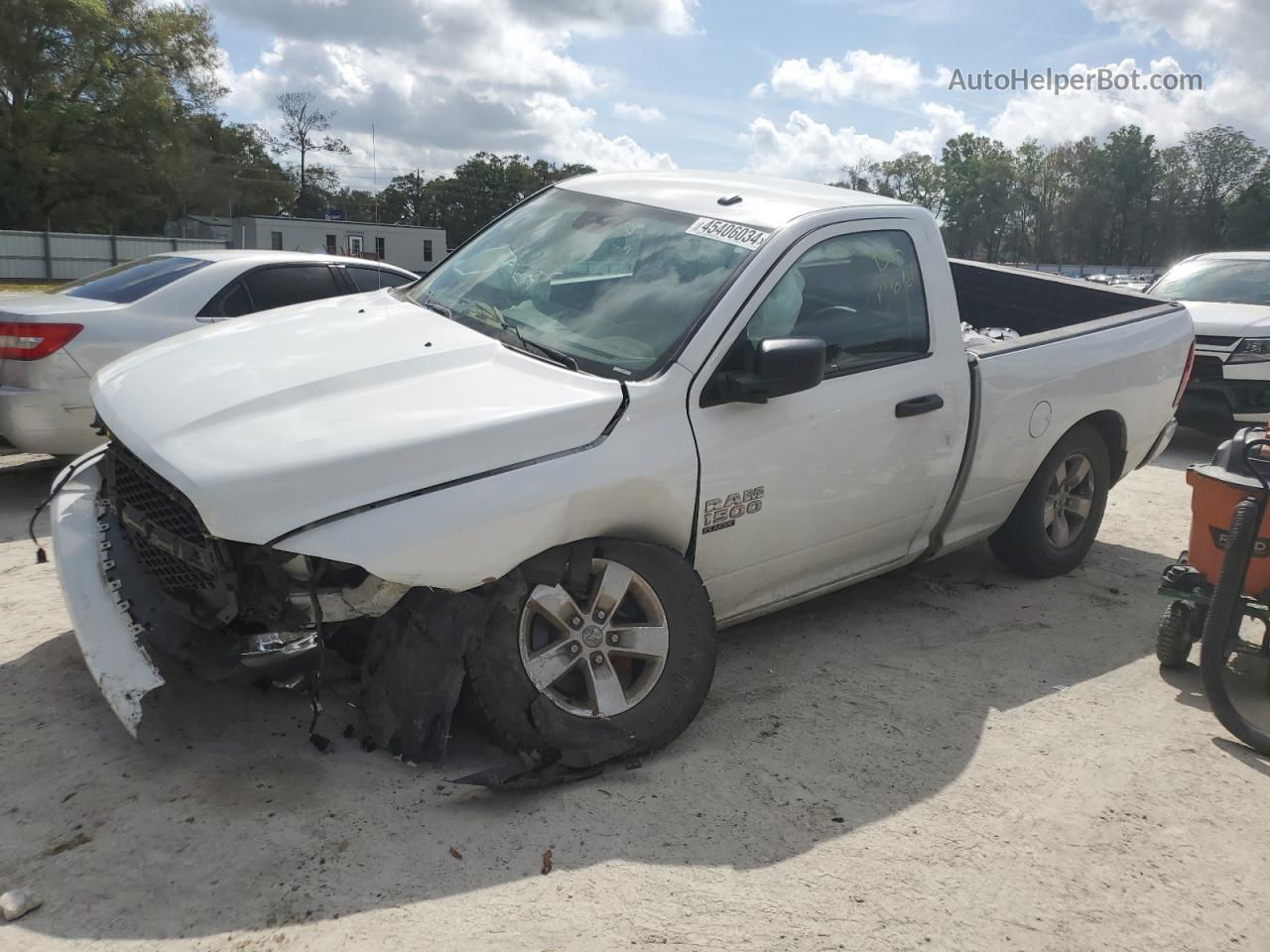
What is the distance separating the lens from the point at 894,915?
9.05 feet

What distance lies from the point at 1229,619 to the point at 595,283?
2.69m

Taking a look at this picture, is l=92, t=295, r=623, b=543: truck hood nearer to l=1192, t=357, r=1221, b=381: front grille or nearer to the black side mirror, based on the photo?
the black side mirror

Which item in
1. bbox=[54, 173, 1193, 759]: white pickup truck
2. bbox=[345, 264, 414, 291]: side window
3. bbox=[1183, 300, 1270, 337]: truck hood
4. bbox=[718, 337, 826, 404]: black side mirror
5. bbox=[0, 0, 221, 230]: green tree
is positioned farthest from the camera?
bbox=[0, 0, 221, 230]: green tree

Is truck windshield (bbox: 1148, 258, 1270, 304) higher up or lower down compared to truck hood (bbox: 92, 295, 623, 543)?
higher up

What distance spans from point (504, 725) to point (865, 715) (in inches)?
58.5

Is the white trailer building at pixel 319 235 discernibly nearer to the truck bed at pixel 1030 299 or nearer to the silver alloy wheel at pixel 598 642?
the truck bed at pixel 1030 299

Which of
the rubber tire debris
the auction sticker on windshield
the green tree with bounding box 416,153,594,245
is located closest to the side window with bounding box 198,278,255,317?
the auction sticker on windshield

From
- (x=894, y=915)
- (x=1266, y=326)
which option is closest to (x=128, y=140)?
(x=1266, y=326)

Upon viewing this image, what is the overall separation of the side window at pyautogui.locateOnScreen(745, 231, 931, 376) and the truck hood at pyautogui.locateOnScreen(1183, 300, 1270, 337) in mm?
5713

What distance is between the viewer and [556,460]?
3176mm

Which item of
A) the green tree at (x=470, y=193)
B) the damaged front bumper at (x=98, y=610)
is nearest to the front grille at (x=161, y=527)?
the damaged front bumper at (x=98, y=610)

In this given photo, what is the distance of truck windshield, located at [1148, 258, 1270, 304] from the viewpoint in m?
9.89

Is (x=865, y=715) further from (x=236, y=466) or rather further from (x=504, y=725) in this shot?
(x=236, y=466)

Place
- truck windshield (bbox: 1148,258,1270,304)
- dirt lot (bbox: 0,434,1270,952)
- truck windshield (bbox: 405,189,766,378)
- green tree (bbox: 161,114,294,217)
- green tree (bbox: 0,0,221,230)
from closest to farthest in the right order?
dirt lot (bbox: 0,434,1270,952) → truck windshield (bbox: 405,189,766,378) → truck windshield (bbox: 1148,258,1270,304) → green tree (bbox: 0,0,221,230) → green tree (bbox: 161,114,294,217)
